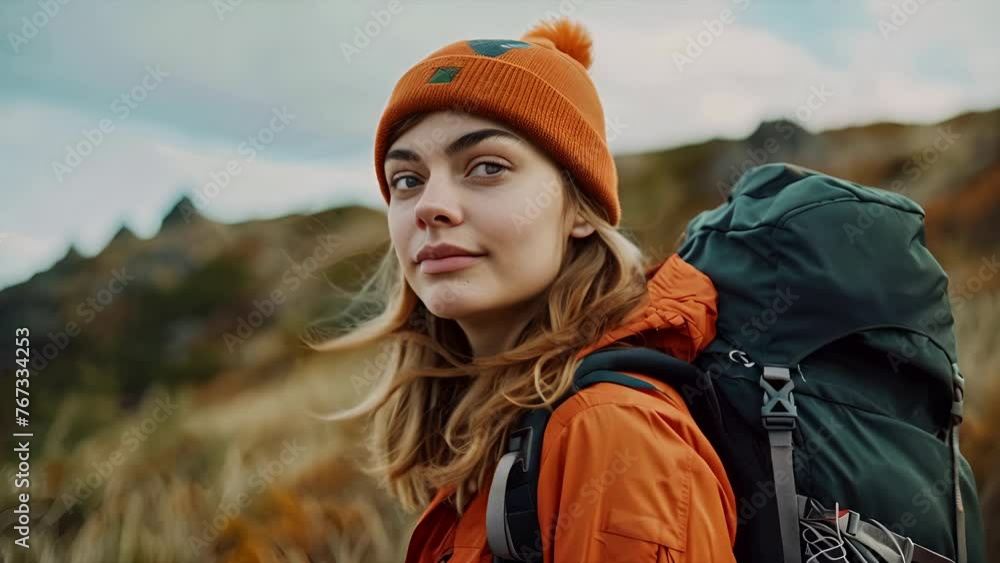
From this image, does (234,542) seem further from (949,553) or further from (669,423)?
(949,553)

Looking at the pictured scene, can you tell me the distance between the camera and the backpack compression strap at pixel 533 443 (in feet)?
5.87

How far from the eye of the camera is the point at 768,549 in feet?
6.23

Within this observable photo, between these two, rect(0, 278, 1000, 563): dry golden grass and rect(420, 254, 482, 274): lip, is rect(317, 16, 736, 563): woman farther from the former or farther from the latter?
rect(0, 278, 1000, 563): dry golden grass

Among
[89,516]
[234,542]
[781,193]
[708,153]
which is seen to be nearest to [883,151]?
[708,153]

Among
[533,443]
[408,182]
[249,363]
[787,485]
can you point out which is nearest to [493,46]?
[408,182]

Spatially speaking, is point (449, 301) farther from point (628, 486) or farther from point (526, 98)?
point (628, 486)

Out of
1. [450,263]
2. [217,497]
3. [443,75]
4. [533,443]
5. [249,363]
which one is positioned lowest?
[249,363]

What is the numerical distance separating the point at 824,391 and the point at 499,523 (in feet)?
2.73

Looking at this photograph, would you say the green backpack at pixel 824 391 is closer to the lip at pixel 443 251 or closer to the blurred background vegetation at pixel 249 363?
the lip at pixel 443 251

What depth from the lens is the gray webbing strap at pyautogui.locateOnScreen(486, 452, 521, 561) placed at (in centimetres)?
179

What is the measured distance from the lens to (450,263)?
212 cm

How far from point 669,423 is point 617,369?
208 mm

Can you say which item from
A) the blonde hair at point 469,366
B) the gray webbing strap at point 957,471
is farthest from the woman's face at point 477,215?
the gray webbing strap at point 957,471

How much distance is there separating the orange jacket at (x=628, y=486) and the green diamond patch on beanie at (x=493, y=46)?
103cm
